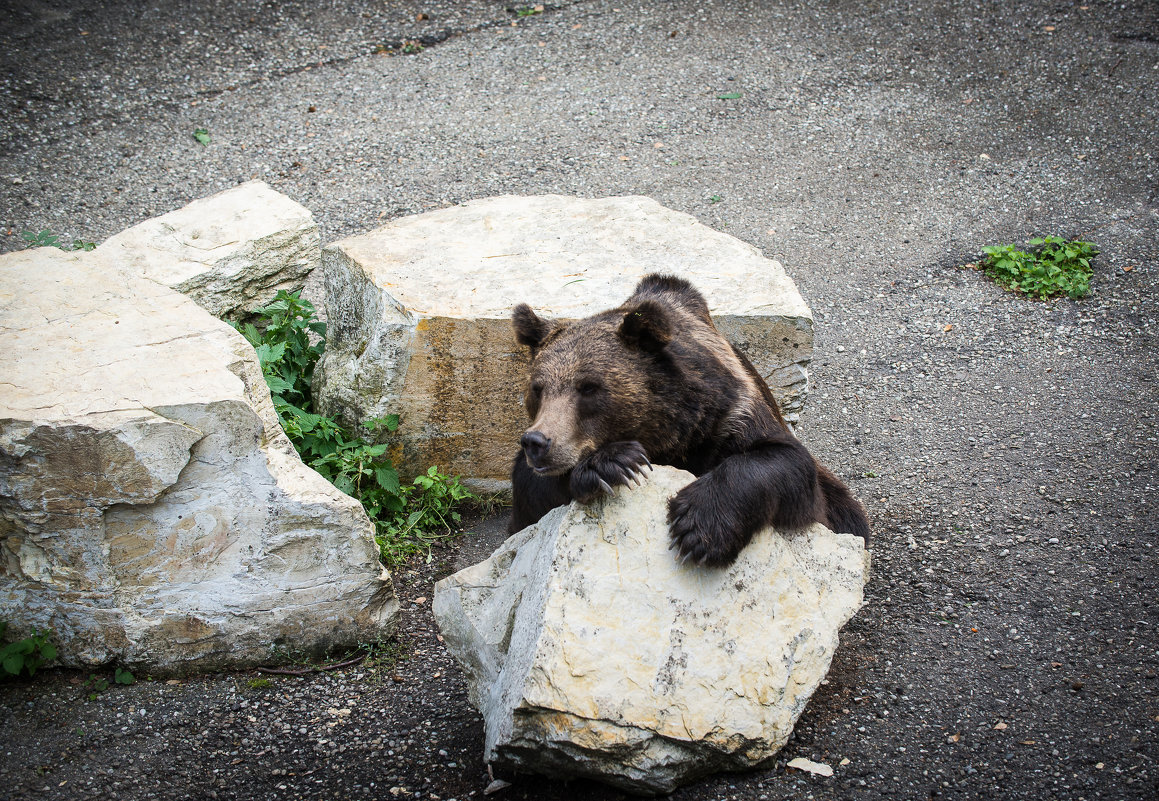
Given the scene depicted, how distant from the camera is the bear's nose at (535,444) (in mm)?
3541

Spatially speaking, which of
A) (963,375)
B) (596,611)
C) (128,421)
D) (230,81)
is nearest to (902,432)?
(963,375)

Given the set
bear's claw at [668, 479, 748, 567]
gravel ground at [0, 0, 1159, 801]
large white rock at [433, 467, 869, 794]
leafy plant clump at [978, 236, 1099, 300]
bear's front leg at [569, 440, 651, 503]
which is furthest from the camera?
leafy plant clump at [978, 236, 1099, 300]

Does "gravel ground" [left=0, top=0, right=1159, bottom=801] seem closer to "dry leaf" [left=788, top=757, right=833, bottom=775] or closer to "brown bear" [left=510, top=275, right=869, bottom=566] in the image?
"dry leaf" [left=788, top=757, right=833, bottom=775]

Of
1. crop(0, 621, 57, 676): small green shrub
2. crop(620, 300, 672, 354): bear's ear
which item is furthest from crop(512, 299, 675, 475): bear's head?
crop(0, 621, 57, 676): small green shrub

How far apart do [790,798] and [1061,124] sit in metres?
8.22

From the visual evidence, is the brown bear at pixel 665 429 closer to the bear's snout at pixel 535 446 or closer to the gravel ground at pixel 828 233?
the bear's snout at pixel 535 446

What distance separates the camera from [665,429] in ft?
12.7

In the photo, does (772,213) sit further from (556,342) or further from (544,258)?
(556,342)

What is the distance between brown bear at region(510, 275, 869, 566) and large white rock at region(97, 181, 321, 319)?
8.67 ft

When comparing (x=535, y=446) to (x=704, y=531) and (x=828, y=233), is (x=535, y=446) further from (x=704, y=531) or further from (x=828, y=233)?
(x=828, y=233)

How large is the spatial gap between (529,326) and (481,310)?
3.17 feet

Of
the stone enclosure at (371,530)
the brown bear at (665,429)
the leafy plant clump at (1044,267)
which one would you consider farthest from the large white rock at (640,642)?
the leafy plant clump at (1044,267)

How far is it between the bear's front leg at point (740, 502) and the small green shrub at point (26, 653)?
8.72 feet

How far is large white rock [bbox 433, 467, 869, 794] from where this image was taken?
3162 mm
